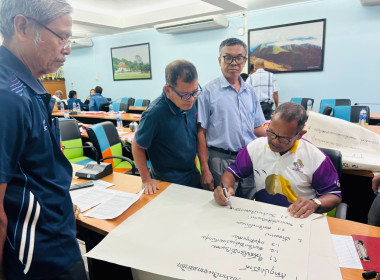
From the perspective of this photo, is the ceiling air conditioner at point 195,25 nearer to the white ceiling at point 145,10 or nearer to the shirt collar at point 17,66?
the white ceiling at point 145,10

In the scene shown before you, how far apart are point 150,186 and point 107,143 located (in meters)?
1.52

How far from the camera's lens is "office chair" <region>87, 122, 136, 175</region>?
104 inches

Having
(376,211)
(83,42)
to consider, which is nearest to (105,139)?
(376,211)

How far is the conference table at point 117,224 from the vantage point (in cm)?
107

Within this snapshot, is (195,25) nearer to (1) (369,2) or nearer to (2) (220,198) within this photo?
(1) (369,2)

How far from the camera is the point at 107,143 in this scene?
109 inches

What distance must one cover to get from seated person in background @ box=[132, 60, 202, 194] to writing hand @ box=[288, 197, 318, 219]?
703 mm

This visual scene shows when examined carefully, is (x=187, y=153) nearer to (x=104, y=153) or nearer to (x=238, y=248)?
(x=238, y=248)

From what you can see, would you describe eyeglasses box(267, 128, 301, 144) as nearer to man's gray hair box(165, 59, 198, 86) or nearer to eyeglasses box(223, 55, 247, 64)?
man's gray hair box(165, 59, 198, 86)

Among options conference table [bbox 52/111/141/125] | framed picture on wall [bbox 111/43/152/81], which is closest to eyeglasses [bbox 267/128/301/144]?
conference table [bbox 52/111/141/125]

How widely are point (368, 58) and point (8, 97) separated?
20.3ft

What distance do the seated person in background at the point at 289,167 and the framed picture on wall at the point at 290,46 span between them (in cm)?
491

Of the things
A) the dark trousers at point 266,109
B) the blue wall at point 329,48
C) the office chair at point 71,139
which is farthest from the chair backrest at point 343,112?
the office chair at point 71,139

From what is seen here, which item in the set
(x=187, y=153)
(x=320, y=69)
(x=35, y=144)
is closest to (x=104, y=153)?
(x=187, y=153)
